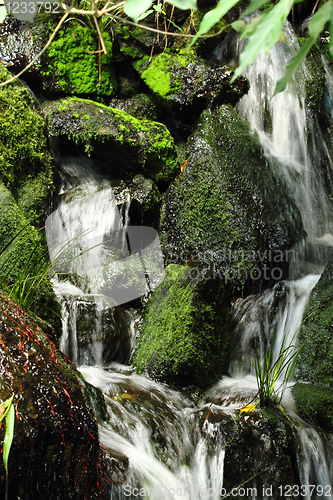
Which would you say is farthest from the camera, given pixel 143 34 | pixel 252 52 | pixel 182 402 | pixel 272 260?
pixel 143 34

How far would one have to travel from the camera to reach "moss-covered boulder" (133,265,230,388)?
160 inches

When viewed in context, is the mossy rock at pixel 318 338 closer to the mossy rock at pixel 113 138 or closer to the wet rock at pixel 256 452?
the wet rock at pixel 256 452

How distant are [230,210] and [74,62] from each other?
3.49 metres

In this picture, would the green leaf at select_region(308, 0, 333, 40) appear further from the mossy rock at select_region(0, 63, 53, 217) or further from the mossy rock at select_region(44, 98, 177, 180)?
the mossy rock at select_region(44, 98, 177, 180)

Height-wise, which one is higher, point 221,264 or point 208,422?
point 221,264

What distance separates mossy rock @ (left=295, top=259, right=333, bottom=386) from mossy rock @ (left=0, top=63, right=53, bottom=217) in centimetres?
365

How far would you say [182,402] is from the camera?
375 centimetres

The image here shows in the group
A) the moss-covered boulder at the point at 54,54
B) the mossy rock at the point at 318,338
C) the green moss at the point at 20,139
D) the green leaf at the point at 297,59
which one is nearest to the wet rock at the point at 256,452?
the mossy rock at the point at 318,338

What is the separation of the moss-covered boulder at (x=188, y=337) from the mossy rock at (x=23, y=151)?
7.28 feet

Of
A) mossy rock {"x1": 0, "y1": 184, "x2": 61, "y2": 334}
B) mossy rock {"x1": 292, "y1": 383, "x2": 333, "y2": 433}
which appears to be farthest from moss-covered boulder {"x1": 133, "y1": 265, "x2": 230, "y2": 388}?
mossy rock {"x1": 0, "y1": 184, "x2": 61, "y2": 334}

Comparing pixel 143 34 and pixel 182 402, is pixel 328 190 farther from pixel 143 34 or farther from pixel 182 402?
pixel 182 402

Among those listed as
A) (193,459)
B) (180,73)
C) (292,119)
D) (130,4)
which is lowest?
(193,459)

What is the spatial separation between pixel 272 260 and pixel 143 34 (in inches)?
183

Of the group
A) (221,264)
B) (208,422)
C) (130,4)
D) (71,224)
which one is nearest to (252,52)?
(130,4)
